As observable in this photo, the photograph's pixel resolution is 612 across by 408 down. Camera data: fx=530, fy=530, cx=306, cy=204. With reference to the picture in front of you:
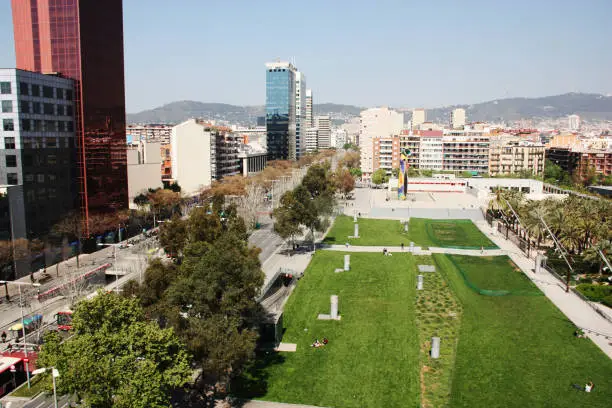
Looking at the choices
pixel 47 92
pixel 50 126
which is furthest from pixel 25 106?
pixel 50 126

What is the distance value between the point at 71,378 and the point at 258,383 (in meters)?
11.4

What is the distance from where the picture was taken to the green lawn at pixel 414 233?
65194mm

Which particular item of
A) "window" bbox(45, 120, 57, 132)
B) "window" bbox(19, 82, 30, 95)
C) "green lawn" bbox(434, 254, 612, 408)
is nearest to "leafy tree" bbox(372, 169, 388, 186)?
"green lawn" bbox(434, 254, 612, 408)

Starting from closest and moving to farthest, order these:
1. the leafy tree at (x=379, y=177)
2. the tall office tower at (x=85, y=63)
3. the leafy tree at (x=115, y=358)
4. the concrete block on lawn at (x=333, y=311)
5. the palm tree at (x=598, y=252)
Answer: the leafy tree at (x=115, y=358) → the concrete block on lawn at (x=333, y=311) → the palm tree at (x=598, y=252) → the tall office tower at (x=85, y=63) → the leafy tree at (x=379, y=177)

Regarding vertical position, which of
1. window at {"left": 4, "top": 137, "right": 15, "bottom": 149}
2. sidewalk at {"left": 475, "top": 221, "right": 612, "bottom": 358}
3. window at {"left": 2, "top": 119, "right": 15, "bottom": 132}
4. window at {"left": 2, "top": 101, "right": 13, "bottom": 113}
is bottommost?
sidewalk at {"left": 475, "top": 221, "right": 612, "bottom": 358}

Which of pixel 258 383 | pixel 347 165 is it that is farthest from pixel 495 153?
pixel 258 383

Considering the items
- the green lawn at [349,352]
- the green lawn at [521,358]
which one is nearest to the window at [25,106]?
the green lawn at [349,352]

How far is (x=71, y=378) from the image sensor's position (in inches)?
760

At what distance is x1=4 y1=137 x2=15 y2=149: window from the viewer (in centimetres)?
4981

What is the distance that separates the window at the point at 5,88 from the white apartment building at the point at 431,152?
106 m

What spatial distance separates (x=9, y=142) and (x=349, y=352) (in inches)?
1513

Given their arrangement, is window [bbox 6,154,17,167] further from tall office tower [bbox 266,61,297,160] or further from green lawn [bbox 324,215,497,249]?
tall office tower [bbox 266,61,297,160]

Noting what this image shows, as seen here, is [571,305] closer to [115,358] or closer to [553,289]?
[553,289]

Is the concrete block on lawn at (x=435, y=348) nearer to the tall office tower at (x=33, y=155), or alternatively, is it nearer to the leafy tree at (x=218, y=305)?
the leafy tree at (x=218, y=305)
